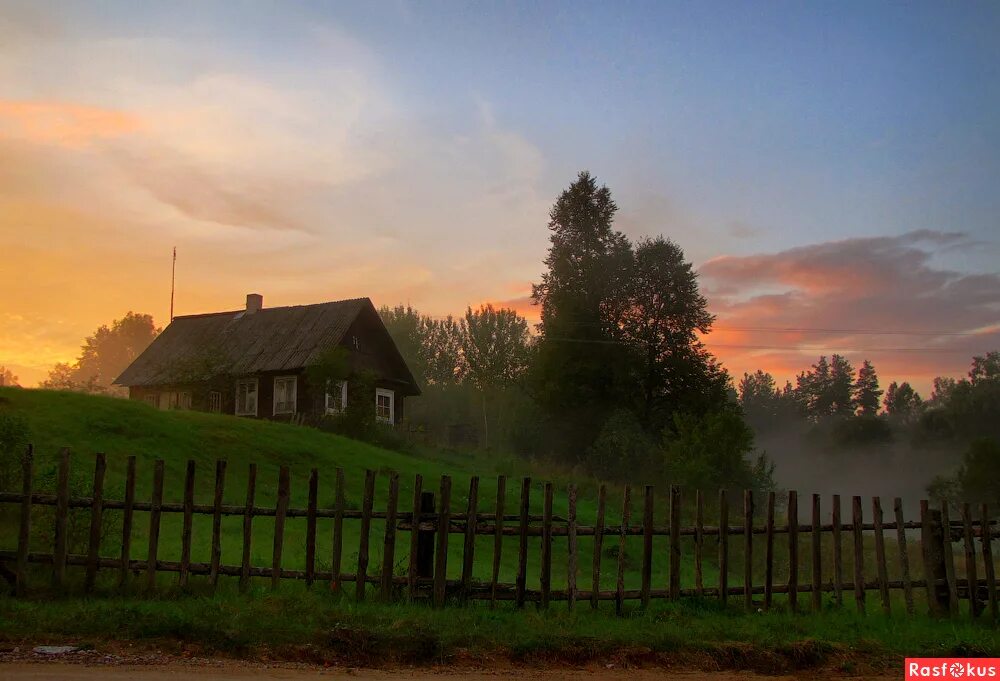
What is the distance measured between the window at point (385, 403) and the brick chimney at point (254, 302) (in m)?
11.2

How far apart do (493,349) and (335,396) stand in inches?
1424

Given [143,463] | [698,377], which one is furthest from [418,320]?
[143,463]

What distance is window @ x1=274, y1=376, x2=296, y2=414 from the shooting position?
4616cm

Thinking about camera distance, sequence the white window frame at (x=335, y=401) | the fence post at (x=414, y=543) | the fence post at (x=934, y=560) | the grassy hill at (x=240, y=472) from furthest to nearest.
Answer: the white window frame at (x=335, y=401), the grassy hill at (x=240, y=472), the fence post at (x=934, y=560), the fence post at (x=414, y=543)

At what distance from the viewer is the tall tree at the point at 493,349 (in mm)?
75312

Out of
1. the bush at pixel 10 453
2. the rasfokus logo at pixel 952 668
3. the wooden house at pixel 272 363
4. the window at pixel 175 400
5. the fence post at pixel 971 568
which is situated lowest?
the rasfokus logo at pixel 952 668

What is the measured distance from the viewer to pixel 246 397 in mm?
48344

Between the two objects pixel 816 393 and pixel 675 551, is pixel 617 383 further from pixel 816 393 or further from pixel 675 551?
pixel 816 393

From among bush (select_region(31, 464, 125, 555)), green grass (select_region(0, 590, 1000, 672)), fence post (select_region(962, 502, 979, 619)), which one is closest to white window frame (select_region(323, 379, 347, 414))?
bush (select_region(31, 464, 125, 555))

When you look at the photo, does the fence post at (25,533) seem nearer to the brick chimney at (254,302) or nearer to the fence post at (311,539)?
the fence post at (311,539)

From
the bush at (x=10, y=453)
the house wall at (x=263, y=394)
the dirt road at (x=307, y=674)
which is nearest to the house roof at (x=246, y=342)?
the house wall at (x=263, y=394)

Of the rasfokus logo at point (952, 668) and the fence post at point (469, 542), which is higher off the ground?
the fence post at point (469, 542)

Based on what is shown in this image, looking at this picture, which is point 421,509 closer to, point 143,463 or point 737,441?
point 143,463

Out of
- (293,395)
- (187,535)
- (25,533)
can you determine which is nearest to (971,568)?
(187,535)
